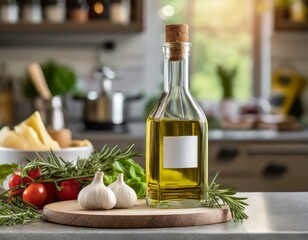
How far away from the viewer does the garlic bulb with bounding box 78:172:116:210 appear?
1.37 m

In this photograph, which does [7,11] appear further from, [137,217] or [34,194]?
[137,217]

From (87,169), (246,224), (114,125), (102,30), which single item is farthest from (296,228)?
(102,30)

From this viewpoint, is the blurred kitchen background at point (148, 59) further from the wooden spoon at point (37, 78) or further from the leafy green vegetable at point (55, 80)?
the wooden spoon at point (37, 78)

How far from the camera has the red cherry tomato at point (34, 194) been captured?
1468 mm

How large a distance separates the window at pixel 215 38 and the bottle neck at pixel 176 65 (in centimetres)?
→ 343

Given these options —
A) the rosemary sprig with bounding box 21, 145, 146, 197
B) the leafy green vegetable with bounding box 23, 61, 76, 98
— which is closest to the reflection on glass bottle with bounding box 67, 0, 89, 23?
the leafy green vegetable with bounding box 23, 61, 76, 98

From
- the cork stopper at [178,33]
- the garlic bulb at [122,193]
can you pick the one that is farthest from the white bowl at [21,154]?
the cork stopper at [178,33]

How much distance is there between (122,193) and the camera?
140 cm

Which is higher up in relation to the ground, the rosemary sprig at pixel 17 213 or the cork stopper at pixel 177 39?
the cork stopper at pixel 177 39

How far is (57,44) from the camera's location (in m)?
4.75

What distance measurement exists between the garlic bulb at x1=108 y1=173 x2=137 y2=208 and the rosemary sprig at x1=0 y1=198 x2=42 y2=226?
0.15 m

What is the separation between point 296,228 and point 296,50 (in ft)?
11.9

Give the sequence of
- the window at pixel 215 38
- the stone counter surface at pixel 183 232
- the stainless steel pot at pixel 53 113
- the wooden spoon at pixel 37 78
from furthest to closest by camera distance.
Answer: the window at pixel 215 38
the stainless steel pot at pixel 53 113
the wooden spoon at pixel 37 78
the stone counter surface at pixel 183 232

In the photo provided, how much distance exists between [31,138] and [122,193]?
39 centimetres
